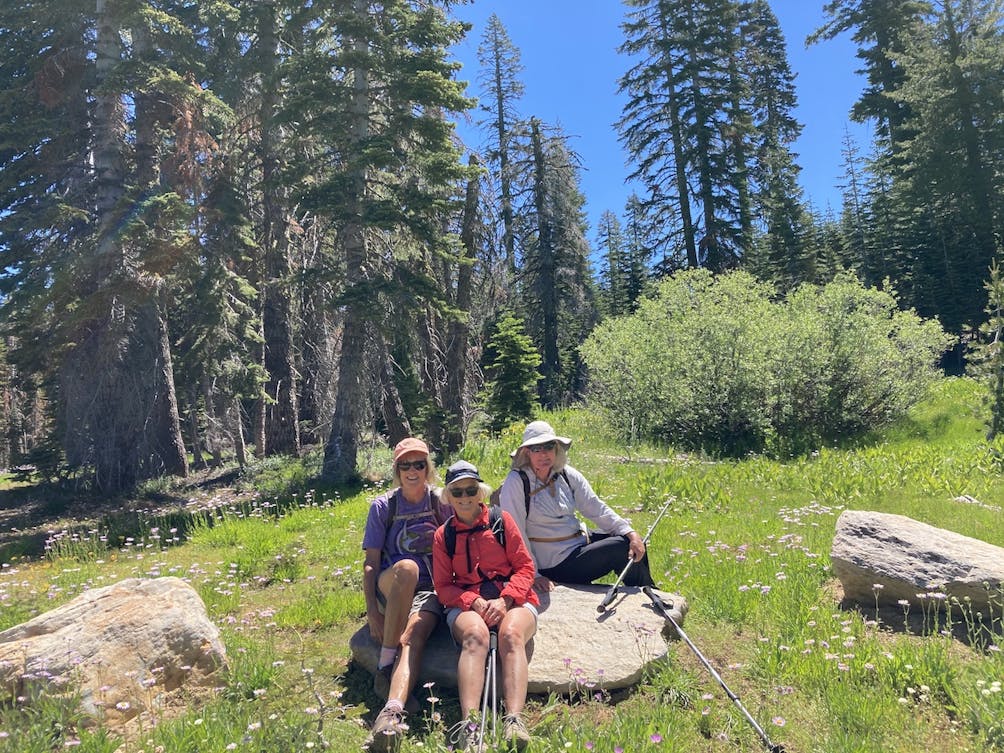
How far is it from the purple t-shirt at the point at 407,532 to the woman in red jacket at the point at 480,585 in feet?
1.06

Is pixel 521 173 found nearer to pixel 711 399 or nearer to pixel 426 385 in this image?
pixel 426 385

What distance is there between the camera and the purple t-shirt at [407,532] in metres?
4.15

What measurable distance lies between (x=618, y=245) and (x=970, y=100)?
30799 mm

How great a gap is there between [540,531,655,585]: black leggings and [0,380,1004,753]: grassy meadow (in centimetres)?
51

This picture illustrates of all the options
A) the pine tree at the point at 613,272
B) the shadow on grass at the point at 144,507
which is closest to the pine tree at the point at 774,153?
the pine tree at the point at 613,272

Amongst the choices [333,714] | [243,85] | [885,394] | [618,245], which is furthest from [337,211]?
[618,245]

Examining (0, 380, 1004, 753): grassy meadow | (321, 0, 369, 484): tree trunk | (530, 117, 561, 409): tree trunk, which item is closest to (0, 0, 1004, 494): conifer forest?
(321, 0, 369, 484): tree trunk

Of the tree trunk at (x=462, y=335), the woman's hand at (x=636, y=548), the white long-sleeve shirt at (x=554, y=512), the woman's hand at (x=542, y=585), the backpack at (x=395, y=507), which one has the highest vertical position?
the tree trunk at (x=462, y=335)

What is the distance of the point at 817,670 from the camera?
3588mm

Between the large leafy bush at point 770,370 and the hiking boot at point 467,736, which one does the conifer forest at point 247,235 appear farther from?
the hiking boot at point 467,736

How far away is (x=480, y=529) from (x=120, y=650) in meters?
2.20

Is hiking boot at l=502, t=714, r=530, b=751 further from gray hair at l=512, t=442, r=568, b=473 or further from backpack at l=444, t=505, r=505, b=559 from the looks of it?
gray hair at l=512, t=442, r=568, b=473

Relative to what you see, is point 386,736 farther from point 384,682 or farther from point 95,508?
point 95,508

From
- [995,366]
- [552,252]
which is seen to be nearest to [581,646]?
[995,366]
